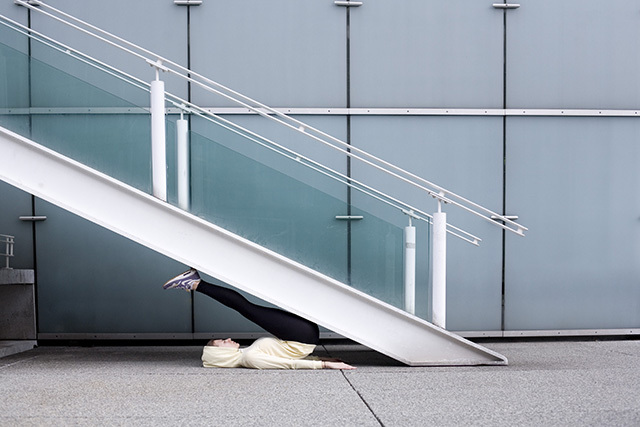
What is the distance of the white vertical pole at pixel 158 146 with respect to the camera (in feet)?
18.7

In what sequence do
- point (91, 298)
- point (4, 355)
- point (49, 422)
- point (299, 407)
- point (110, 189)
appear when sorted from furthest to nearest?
point (91, 298) → point (4, 355) → point (110, 189) → point (299, 407) → point (49, 422)

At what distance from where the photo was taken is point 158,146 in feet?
18.8

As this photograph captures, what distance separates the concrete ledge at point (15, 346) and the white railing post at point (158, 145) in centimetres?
241

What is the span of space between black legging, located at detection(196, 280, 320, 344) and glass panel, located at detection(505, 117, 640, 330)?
9.10 feet

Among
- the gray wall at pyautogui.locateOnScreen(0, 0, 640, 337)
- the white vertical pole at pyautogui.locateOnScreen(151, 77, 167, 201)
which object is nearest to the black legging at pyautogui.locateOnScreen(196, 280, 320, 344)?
the white vertical pole at pyautogui.locateOnScreen(151, 77, 167, 201)

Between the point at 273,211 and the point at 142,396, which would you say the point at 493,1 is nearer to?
the point at 273,211

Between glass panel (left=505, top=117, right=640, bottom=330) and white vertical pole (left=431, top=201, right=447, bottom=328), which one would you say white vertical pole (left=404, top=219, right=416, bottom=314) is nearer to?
white vertical pole (left=431, top=201, right=447, bottom=328)

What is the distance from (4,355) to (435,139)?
483 centimetres

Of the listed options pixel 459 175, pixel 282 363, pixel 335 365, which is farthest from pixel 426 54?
pixel 282 363

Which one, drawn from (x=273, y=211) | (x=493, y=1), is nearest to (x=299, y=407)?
(x=273, y=211)

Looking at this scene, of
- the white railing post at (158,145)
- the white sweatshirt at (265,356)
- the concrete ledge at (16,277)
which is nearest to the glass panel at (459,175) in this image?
the white sweatshirt at (265,356)

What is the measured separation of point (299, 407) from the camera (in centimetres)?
437

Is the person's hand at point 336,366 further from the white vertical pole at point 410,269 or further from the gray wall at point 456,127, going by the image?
the gray wall at point 456,127

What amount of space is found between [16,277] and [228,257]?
104 inches
